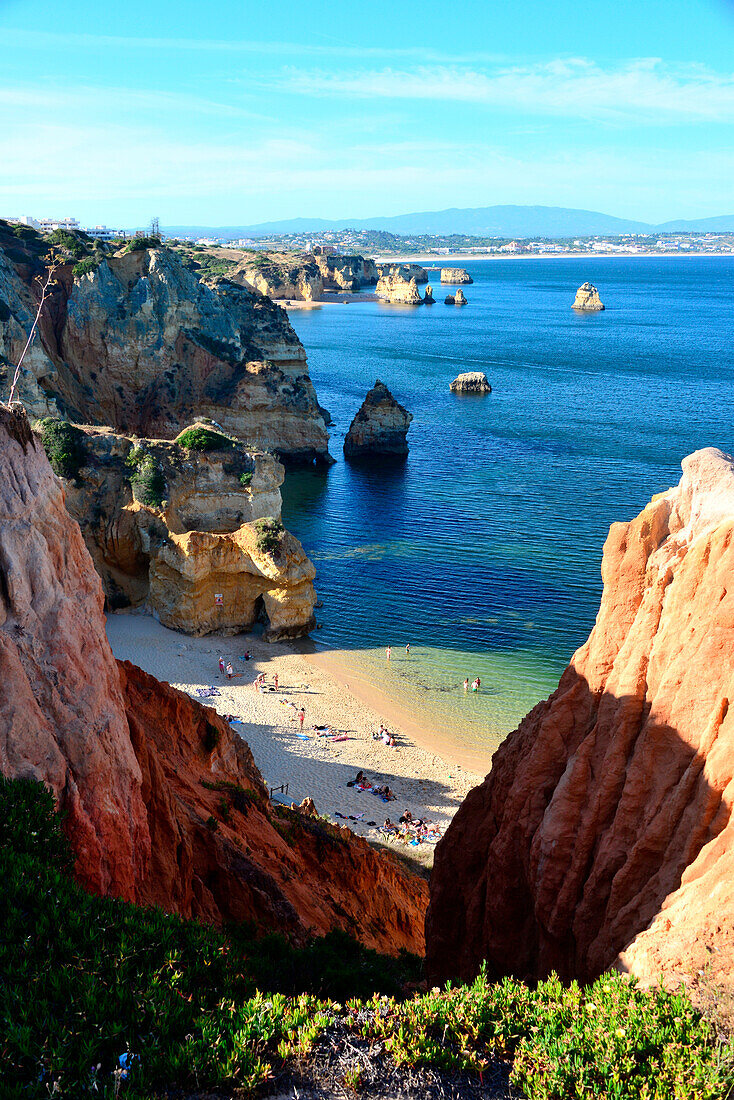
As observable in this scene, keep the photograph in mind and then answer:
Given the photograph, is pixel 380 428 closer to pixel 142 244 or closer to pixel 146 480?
pixel 142 244

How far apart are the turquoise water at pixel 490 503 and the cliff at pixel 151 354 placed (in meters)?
7.37

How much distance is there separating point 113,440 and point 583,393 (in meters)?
76.8

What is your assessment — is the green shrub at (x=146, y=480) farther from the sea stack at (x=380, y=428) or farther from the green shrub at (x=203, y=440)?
the sea stack at (x=380, y=428)

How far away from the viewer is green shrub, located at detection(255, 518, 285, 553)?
43.1m

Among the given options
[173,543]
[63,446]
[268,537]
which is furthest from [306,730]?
[63,446]

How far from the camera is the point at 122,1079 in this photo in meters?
8.66

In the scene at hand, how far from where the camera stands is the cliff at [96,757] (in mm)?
12180

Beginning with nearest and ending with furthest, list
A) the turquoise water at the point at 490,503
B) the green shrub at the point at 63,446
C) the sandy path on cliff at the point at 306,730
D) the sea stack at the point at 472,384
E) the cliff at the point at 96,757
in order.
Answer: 1. the cliff at the point at 96,757
2. the sandy path on cliff at the point at 306,730
3. the turquoise water at the point at 490,503
4. the green shrub at the point at 63,446
5. the sea stack at the point at 472,384

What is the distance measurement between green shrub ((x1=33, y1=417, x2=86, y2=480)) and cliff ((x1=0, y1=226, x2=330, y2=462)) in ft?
28.2

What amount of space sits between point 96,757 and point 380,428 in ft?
233

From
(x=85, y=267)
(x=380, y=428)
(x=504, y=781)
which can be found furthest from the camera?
(x=380, y=428)

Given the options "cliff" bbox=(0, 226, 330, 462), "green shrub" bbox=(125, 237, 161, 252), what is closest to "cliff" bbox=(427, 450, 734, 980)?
"cliff" bbox=(0, 226, 330, 462)

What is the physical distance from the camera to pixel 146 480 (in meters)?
45.5

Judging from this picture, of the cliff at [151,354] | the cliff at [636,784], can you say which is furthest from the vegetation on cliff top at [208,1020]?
the cliff at [151,354]
